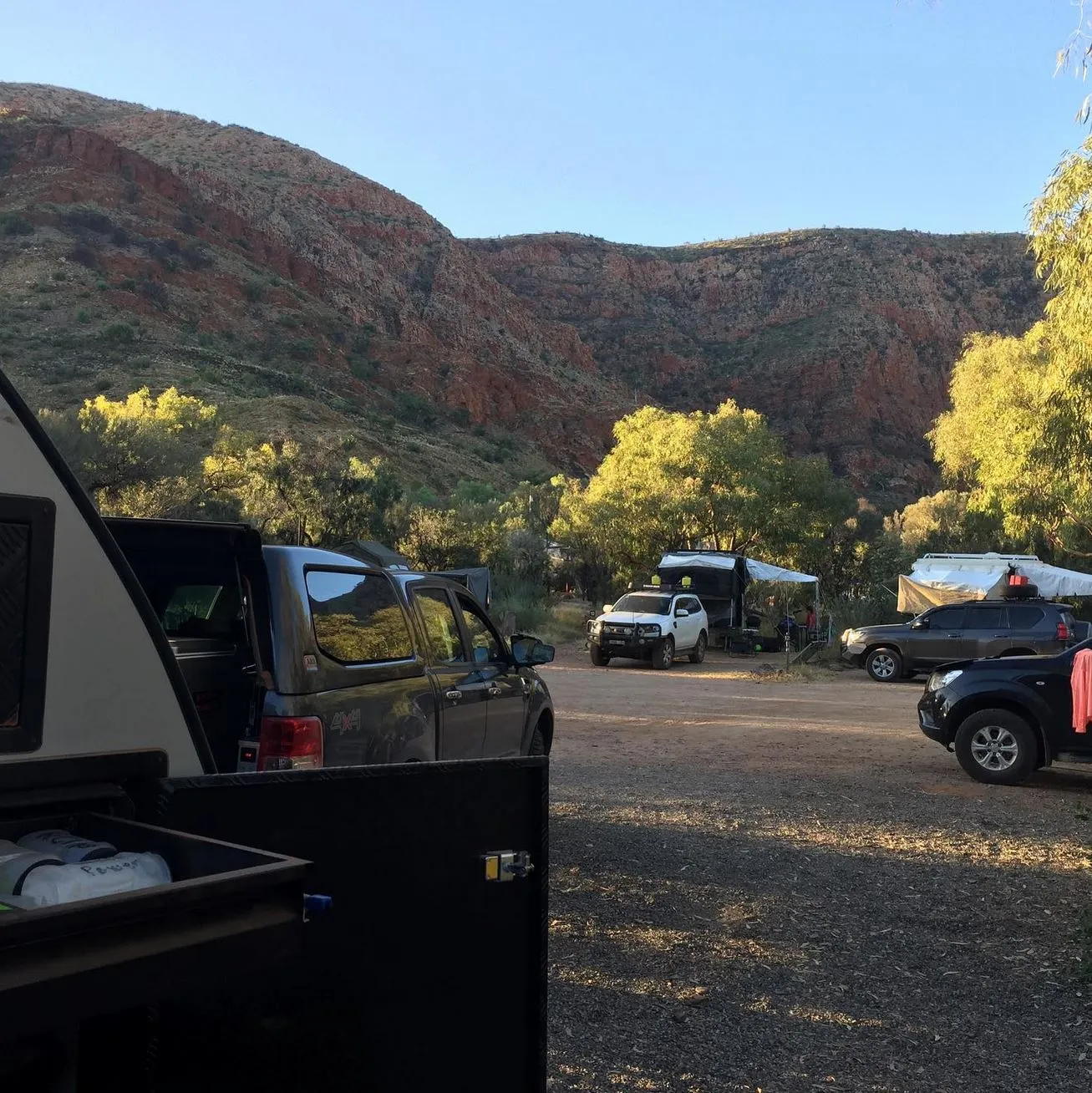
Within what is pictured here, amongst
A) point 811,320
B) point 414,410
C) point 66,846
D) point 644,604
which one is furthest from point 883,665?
point 811,320

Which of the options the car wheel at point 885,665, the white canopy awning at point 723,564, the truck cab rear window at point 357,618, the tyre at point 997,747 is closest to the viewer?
the truck cab rear window at point 357,618

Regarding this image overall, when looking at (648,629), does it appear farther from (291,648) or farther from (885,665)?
(291,648)

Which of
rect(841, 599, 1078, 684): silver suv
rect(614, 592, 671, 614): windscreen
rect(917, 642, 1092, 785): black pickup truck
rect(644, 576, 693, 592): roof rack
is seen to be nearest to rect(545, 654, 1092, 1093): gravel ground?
rect(917, 642, 1092, 785): black pickup truck

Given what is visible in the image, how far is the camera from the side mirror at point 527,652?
727cm

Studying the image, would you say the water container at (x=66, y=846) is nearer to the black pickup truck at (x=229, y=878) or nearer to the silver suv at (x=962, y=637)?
the black pickup truck at (x=229, y=878)

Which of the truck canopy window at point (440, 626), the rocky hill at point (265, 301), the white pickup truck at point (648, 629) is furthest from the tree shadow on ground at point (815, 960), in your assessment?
the rocky hill at point (265, 301)

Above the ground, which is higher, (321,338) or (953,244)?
(953,244)

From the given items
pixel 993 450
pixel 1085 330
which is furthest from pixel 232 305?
pixel 1085 330

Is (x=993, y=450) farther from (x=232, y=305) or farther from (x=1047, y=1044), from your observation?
(x=232, y=305)

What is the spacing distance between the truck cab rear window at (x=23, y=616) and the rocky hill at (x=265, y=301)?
40357 millimetres

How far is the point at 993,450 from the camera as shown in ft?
70.9

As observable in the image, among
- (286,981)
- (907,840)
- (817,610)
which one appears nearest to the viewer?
(286,981)

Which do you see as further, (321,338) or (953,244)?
(953,244)

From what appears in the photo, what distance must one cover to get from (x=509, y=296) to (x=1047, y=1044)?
3827 inches
